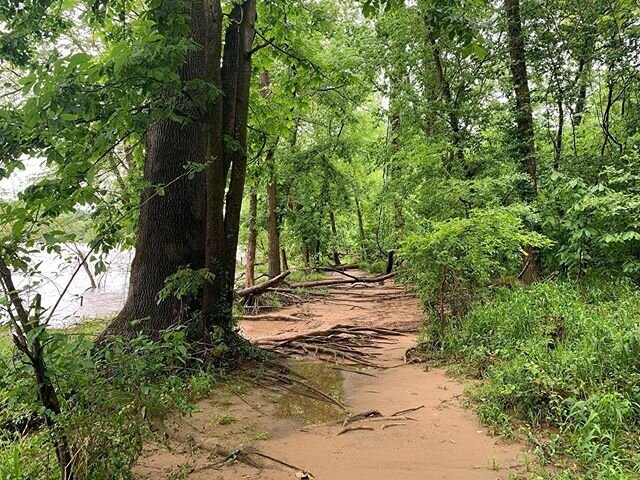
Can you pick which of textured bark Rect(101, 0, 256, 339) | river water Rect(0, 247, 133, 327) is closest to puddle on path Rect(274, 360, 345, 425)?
textured bark Rect(101, 0, 256, 339)

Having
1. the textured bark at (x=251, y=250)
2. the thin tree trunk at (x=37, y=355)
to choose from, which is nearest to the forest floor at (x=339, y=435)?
the thin tree trunk at (x=37, y=355)

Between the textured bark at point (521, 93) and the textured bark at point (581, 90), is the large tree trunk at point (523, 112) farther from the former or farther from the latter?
the textured bark at point (581, 90)

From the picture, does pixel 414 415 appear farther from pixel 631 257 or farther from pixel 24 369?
pixel 631 257

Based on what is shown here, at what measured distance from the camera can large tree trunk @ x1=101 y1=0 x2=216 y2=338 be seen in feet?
17.0

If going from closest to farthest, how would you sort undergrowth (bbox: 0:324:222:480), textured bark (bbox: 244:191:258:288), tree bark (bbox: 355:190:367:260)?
1. undergrowth (bbox: 0:324:222:480)
2. textured bark (bbox: 244:191:258:288)
3. tree bark (bbox: 355:190:367:260)

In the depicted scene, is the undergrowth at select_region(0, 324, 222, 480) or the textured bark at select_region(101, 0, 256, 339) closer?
the undergrowth at select_region(0, 324, 222, 480)

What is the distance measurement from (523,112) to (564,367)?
19.7ft

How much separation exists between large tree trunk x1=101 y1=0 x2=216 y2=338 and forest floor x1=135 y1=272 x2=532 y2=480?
4.65ft

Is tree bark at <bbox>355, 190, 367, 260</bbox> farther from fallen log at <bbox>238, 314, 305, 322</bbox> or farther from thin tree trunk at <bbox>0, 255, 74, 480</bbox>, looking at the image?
thin tree trunk at <bbox>0, 255, 74, 480</bbox>

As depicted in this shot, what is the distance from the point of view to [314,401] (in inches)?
185

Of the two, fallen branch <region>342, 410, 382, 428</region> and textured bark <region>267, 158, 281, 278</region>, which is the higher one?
textured bark <region>267, 158, 281, 278</region>

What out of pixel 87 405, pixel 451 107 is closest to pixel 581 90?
pixel 451 107

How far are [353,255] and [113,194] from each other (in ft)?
72.2

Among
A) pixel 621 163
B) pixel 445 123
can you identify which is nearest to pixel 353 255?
pixel 445 123
